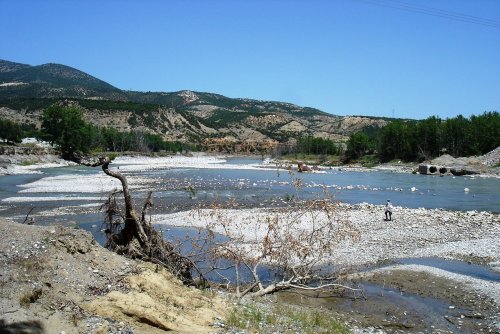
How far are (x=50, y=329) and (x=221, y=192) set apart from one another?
43.4m

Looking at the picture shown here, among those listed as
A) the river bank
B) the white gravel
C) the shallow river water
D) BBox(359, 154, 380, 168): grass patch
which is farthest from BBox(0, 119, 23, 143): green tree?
the river bank

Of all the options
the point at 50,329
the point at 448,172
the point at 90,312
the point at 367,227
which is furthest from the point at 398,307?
the point at 448,172

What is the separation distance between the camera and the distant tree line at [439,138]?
375 feet

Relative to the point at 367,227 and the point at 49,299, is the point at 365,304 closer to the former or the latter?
the point at 49,299

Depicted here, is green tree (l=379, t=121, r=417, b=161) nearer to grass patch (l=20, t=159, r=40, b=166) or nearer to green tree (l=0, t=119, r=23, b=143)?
grass patch (l=20, t=159, r=40, b=166)

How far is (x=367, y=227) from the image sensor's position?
95.9 ft

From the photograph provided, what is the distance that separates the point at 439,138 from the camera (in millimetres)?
123188

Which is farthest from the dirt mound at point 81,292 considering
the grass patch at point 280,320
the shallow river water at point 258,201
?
the shallow river water at point 258,201

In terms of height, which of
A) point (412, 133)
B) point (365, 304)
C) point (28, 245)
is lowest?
point (365, 304)

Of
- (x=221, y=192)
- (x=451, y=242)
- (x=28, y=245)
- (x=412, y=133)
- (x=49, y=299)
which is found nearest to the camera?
(x=49, y=299)

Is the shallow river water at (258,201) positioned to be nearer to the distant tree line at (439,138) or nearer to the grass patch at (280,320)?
the grass patch at (280,320)

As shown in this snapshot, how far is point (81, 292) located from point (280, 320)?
5.25 meters

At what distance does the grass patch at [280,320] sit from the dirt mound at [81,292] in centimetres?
64

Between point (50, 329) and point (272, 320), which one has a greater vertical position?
point (50, 329)
